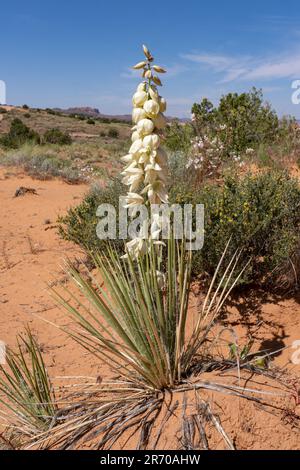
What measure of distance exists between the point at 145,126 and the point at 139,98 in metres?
0.13

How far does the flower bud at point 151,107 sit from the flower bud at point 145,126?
0.04 meters

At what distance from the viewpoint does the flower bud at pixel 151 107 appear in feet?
6.17

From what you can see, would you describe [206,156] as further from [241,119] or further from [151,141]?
[151,141]

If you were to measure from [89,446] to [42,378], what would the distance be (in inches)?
17.6

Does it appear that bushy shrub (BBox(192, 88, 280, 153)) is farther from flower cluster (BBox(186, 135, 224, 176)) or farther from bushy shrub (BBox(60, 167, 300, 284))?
bushy shrub (BBox(60, 167, 300, 284))

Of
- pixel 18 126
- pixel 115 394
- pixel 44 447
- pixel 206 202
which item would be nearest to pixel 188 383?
pixel 115 394

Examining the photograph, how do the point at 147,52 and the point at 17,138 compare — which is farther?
the point at 17,138

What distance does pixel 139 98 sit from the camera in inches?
75.3

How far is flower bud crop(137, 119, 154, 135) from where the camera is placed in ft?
6.27

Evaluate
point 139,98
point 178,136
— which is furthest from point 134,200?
point 178,136

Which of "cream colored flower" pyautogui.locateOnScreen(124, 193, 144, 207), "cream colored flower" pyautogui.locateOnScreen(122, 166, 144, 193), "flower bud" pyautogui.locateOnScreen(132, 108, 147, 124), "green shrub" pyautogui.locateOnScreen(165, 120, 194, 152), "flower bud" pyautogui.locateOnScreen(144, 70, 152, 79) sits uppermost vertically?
"green shrub" pyautogui.locateOnScreen(165, 120, 194, 152)

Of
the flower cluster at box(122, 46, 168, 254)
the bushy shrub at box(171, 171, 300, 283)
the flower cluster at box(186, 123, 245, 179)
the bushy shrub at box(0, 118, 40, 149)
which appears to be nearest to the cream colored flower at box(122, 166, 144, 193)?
the flower cluster at box(122, 46, 168, 254)

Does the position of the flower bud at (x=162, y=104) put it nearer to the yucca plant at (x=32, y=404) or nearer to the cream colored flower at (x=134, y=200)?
the cream colored flower at (x=134, y=200)

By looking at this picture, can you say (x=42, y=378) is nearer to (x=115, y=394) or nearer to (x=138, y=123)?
(x=115, y=394)
